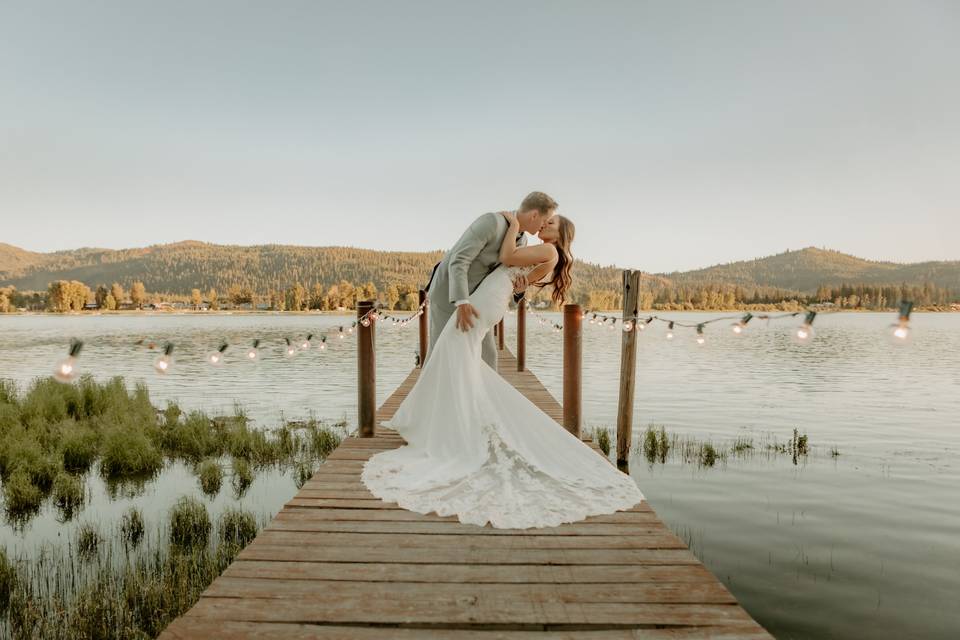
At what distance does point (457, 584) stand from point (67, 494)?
6.34 m

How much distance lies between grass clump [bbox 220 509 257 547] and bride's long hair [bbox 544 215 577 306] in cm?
389

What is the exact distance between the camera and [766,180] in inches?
2202

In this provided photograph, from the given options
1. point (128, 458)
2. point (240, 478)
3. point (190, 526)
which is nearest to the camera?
point (190, 526)

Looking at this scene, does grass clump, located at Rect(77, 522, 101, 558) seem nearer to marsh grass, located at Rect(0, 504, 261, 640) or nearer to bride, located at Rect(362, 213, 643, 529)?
marsh grass, located at Rect(0, 504, 261, 640)

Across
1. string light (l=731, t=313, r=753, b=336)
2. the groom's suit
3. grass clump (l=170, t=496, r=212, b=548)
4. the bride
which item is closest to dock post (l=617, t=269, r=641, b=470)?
→ string light (l=731, t=313, r=753, b=336)

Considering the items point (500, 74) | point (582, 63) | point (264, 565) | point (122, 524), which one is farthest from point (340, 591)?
point (582, 63)

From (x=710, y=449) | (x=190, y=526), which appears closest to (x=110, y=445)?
(x=190, y=526)

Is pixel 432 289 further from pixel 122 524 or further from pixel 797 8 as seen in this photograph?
pixel 797 8

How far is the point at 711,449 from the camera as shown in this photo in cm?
927

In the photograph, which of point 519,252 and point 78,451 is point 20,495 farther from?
point 519,252

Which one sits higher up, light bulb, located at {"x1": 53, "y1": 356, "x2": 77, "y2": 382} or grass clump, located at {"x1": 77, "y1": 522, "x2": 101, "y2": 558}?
light bulb, located at {"x1": 53, "y1": 356, "x2": 77, "y2": 382}

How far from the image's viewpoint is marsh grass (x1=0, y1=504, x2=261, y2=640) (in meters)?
3.74

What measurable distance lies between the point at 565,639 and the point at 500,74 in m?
33.0

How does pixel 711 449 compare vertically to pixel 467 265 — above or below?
below
